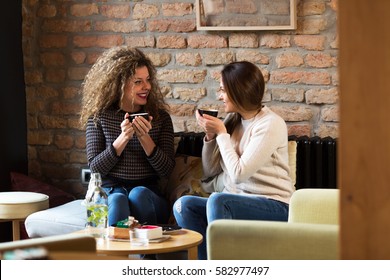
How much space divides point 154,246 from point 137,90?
1.38 meters

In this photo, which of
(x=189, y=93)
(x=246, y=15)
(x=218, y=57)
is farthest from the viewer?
(x=189, y=93)

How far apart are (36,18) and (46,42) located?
0.55 ft

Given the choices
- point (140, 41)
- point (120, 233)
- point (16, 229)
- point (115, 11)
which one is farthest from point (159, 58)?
point (120, 233)

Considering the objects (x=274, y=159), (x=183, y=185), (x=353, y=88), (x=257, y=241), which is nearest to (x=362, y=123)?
(x=353, y=88)

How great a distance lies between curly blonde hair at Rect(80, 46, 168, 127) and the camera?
5.08 m

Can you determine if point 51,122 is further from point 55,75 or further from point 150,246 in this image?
point 150,246

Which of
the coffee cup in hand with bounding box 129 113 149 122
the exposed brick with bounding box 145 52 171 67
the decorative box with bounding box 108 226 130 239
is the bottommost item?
the decorative box with bounding box 108 226 130 239

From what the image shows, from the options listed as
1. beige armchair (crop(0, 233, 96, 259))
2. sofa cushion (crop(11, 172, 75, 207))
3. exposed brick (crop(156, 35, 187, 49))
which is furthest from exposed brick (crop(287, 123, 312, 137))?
beige armchair (crop(0, 233, 96, 259))

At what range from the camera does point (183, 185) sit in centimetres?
511

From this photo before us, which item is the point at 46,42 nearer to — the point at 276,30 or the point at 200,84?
the point at 200,84

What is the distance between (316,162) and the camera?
5.04 metres

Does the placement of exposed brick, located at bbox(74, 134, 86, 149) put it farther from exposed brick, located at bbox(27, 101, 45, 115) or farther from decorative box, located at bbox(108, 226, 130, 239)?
decorative box, located at bbox(108, 226, 130, 239)

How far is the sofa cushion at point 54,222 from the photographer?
4.83m

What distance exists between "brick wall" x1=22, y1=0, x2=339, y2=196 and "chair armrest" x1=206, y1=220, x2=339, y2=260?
2.41 meters
